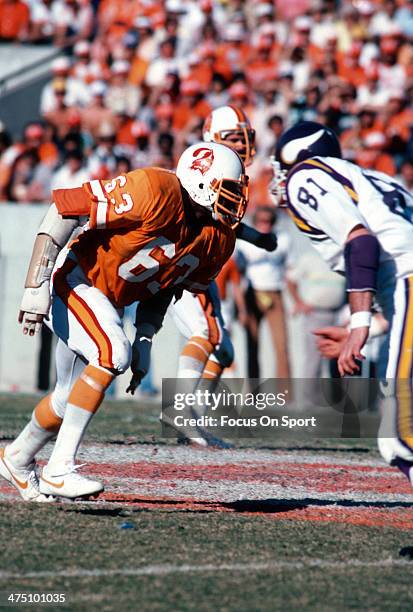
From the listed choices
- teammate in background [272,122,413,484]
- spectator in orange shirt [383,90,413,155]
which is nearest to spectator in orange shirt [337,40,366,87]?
spectator in orange shirt [383,90,413,155]

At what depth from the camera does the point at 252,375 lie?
38.9 feet

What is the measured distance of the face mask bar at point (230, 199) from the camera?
5074 mm

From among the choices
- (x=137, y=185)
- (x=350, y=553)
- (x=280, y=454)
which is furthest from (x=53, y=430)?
(x=280, y=454)

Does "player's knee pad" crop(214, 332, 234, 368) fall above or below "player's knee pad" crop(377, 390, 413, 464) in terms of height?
above

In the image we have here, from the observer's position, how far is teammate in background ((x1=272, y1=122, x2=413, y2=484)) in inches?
188

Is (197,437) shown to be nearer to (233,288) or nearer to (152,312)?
(152,312)

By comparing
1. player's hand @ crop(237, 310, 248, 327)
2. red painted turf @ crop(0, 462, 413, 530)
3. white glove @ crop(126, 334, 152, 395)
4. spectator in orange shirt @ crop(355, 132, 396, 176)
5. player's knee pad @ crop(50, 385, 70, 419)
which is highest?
spectator in orange shirt @ crop(355, 132, 396, 176)

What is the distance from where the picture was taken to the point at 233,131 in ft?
26.2

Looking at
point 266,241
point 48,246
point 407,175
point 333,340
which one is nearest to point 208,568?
point 333,340

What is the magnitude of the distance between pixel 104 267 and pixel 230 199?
63 cm

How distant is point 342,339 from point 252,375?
7.01 m

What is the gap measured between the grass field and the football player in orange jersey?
826 millimetres

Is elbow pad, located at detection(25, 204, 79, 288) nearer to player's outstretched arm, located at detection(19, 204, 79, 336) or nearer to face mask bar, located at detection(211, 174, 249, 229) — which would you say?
player's outstretched arm, located at detection(19, 204, 79, 336)

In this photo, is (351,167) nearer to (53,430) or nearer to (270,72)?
(53,430)
